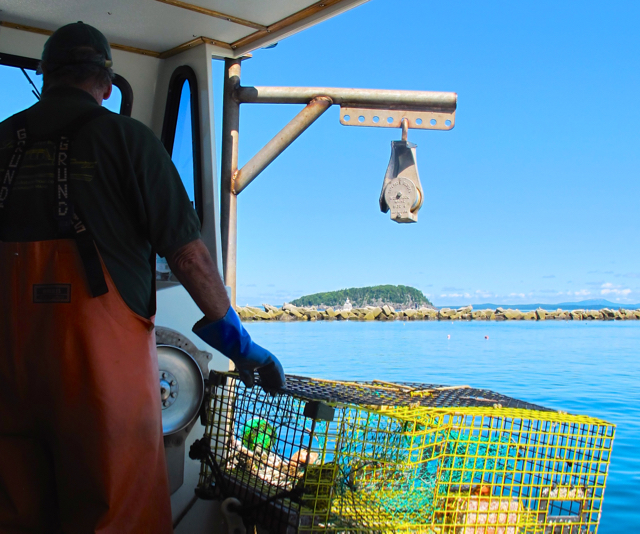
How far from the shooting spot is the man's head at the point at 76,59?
5.28ft

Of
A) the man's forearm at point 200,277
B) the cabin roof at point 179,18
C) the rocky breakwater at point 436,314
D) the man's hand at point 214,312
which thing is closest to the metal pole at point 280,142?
the cabin roof at point 179,18

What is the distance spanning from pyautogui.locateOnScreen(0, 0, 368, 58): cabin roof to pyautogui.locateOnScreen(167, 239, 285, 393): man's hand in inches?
64.0

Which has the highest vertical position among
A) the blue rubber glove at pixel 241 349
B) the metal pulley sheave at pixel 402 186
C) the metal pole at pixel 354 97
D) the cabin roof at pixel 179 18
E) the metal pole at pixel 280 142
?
the cabin roof at pixel 179 18

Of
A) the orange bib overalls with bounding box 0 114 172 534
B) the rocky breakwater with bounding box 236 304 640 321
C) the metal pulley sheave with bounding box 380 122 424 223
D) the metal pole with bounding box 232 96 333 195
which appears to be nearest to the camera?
the orange bib overalls with bounding box 0 114 172 534

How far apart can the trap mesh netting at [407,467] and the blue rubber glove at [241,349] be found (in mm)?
69

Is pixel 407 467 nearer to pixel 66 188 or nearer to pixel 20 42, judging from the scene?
pixel 66 188

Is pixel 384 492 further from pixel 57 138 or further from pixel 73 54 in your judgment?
pixel 73 54

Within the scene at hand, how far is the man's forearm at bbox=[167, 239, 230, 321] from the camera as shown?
1560 millimetres

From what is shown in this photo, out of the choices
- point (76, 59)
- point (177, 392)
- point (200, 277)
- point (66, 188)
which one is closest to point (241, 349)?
point (200, 277)

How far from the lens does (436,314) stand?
4234 cm

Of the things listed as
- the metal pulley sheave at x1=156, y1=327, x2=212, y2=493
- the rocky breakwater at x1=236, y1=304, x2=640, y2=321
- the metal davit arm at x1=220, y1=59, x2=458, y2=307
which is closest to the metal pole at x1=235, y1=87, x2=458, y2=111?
the metal davit arm at x1=220, y1=59, x2=458, y2=307

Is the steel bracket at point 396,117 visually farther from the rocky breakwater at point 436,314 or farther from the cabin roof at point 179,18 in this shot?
the rocky breakwater at point 436,314

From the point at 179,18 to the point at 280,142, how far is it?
87 cm

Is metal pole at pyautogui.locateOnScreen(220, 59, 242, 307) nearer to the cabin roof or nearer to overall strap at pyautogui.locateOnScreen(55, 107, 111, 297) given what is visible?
the cabin roof
